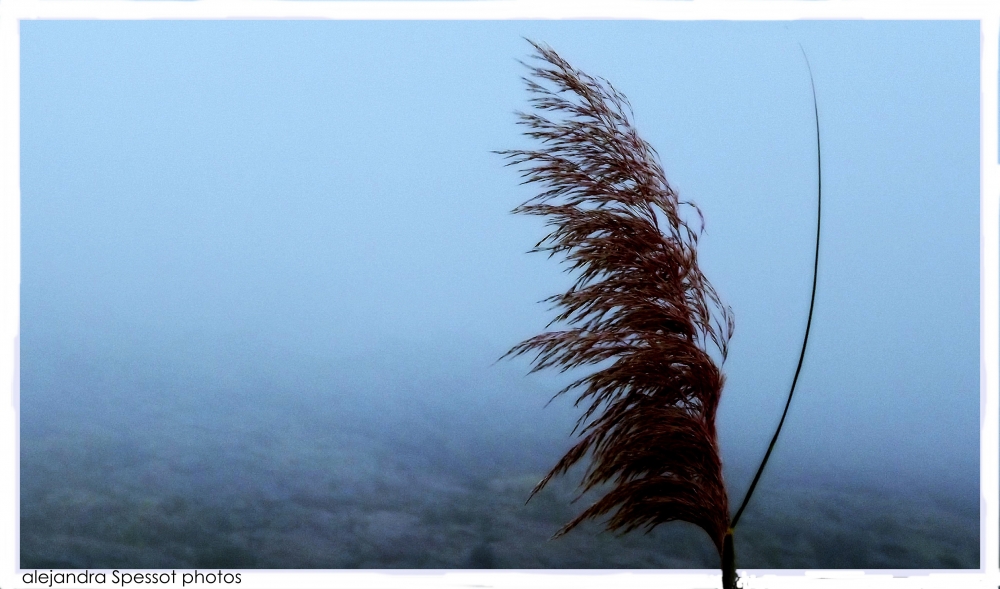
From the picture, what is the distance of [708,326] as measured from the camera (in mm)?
1990

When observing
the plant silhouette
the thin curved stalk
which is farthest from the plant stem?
the thin curved stalk

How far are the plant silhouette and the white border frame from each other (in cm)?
28

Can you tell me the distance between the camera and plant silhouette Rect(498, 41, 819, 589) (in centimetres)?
194

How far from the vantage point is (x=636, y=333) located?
Result: 6.37 ft

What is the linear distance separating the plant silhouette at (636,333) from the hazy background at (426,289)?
22 cm

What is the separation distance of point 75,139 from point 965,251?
8.62 feet

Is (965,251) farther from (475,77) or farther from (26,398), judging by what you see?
(26,398)

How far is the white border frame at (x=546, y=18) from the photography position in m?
2.24

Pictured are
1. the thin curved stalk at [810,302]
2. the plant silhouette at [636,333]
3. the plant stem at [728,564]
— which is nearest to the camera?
the plant silhouette at [636,333]

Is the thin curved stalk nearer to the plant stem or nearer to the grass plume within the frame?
the plant stem

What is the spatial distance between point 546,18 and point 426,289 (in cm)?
87

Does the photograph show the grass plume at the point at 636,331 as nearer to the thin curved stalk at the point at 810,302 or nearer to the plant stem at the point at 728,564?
the plant stem at the point at 728,564

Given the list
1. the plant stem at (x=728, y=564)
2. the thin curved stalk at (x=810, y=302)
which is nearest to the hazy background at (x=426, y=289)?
the thin curved stalk at (x=810, y=302)

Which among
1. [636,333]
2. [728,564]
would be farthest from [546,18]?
[728,564]
